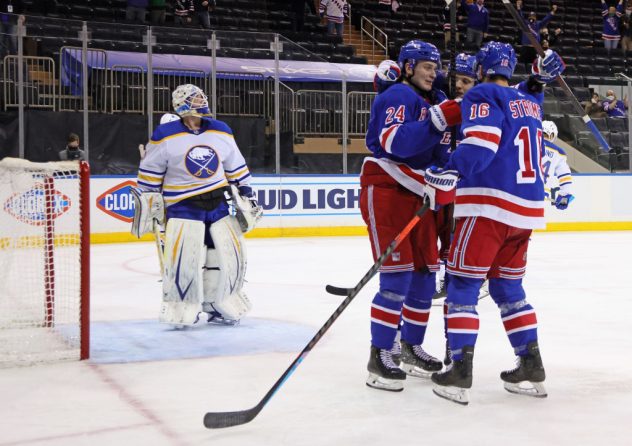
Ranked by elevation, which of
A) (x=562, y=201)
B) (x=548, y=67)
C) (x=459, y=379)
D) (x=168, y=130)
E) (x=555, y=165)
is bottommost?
(x=459, y=379)

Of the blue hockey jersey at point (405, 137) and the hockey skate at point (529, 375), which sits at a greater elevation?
the blue hockey jersey at point (405, 137)

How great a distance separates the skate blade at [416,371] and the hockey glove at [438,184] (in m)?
0.74

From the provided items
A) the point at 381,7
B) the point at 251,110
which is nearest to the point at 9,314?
the point at 251,110

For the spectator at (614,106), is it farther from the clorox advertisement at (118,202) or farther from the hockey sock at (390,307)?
the hockey sock at (390,307)

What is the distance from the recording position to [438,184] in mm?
3051

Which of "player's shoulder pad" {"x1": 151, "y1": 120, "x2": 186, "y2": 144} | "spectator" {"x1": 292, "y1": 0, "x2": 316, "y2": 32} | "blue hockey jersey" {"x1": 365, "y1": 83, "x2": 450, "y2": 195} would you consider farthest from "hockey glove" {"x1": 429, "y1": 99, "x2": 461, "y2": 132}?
"spectator" {"x1": 292, "y1": 0, "x2": 316, "y2": 32}

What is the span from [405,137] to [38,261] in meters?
2.28

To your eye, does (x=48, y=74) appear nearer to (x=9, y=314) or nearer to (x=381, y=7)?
(x=9, y=314)

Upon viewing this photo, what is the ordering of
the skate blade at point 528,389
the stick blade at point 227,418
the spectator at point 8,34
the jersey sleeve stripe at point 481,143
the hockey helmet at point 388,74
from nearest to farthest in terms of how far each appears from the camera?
the stick blade at point 227,418, the jersey sleeve stripe at point 481,143, the skate blade at point 528,389, the hockey helmet at point 388,74, the spectator at point 8,34

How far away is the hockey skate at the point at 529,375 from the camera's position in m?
3.20

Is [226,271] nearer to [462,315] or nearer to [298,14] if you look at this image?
[462,315]

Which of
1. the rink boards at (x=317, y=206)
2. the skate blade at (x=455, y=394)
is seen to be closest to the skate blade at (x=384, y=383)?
the skate blade at (x=455, y=394)

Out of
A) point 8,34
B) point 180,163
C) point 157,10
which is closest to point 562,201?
point 180,163

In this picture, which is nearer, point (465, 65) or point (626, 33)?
point (465, 65)
